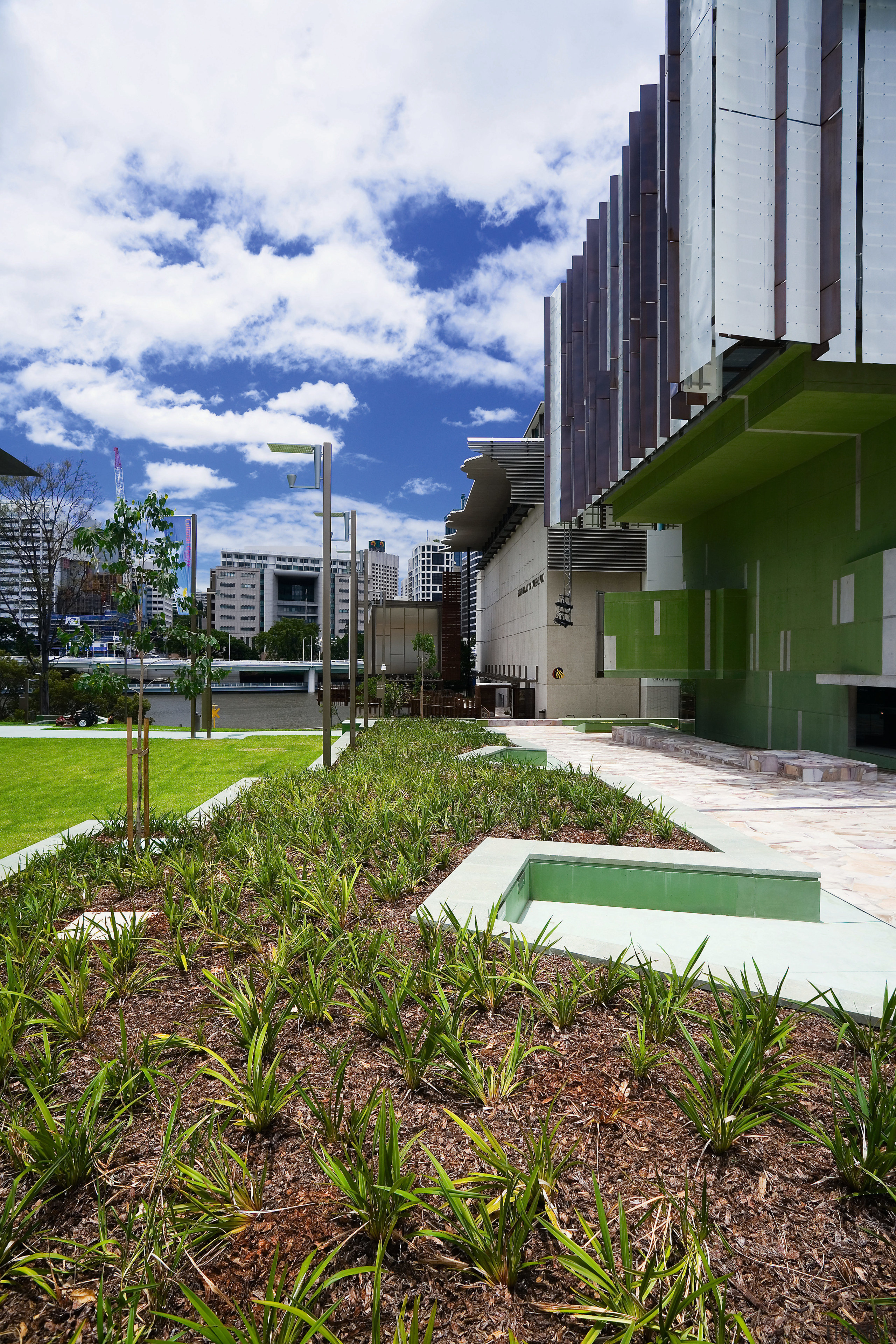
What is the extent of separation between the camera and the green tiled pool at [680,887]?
6305mm

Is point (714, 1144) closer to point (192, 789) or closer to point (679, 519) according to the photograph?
point (192, 789)

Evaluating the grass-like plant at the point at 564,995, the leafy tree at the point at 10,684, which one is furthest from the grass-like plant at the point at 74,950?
the leafy tree at the point at 10,684

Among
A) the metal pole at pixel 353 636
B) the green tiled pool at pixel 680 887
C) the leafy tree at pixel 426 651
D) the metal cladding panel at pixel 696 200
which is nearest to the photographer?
the green tiled pool at pixel 680 887

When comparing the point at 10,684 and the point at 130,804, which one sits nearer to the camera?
the point at 130,804

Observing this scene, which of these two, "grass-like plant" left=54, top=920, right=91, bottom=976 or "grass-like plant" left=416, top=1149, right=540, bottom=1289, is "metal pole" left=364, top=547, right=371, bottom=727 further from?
"grass-like plant" left=416, top=1149, right=540, bottom=1289

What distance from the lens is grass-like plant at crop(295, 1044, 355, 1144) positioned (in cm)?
272

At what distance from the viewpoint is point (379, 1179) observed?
2.44 m

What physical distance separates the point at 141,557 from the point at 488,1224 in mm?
6749

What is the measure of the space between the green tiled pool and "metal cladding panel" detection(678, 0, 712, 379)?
855 cm

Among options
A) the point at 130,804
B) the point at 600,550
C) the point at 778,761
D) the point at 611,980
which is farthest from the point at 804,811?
the point at 600,550

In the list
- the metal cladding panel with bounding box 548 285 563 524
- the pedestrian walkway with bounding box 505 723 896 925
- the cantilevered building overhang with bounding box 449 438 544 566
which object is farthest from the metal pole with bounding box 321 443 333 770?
the cantilevered building overhang with bounding box 449 438 544 566

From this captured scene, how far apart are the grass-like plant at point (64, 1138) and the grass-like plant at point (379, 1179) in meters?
0.80

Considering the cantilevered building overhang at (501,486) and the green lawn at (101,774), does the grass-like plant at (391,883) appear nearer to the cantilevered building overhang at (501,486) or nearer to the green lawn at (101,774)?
the green lawn at (101,774)

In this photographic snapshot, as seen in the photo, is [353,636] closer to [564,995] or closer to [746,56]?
[746,56]
